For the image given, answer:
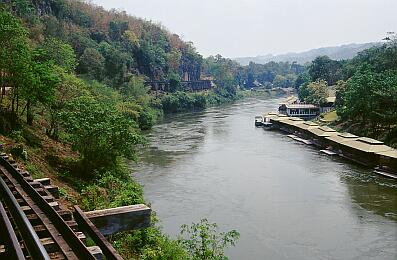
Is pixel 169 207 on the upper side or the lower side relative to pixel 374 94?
lower

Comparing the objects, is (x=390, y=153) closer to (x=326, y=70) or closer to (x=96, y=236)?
(x=96, y=236)

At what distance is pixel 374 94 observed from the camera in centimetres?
3838

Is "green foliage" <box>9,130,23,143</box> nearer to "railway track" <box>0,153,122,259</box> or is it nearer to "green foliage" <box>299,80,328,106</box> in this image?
"railway track" <box>0,153,122,259</box>

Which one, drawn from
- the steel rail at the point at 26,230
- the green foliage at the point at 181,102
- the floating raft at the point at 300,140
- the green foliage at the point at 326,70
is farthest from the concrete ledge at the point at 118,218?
the green foliage at the point at 326,70

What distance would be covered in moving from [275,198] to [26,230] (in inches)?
777

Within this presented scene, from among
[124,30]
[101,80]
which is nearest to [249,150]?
[101,80]

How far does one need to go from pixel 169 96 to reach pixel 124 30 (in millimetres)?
24564

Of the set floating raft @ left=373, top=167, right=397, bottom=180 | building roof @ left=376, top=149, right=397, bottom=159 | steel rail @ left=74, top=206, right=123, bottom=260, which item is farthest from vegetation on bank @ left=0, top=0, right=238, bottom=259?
building roof @ left=376, top=149, right=397, bottom=159

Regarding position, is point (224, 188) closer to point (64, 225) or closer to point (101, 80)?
point (64, 225)

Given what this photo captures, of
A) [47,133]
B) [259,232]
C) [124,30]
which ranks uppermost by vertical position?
[124,30]

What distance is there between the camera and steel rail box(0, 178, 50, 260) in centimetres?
407

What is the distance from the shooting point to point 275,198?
77.2 ft

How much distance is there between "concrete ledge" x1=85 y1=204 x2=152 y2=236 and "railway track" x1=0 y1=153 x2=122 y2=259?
37cm

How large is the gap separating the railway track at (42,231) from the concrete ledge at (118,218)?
0.37m
